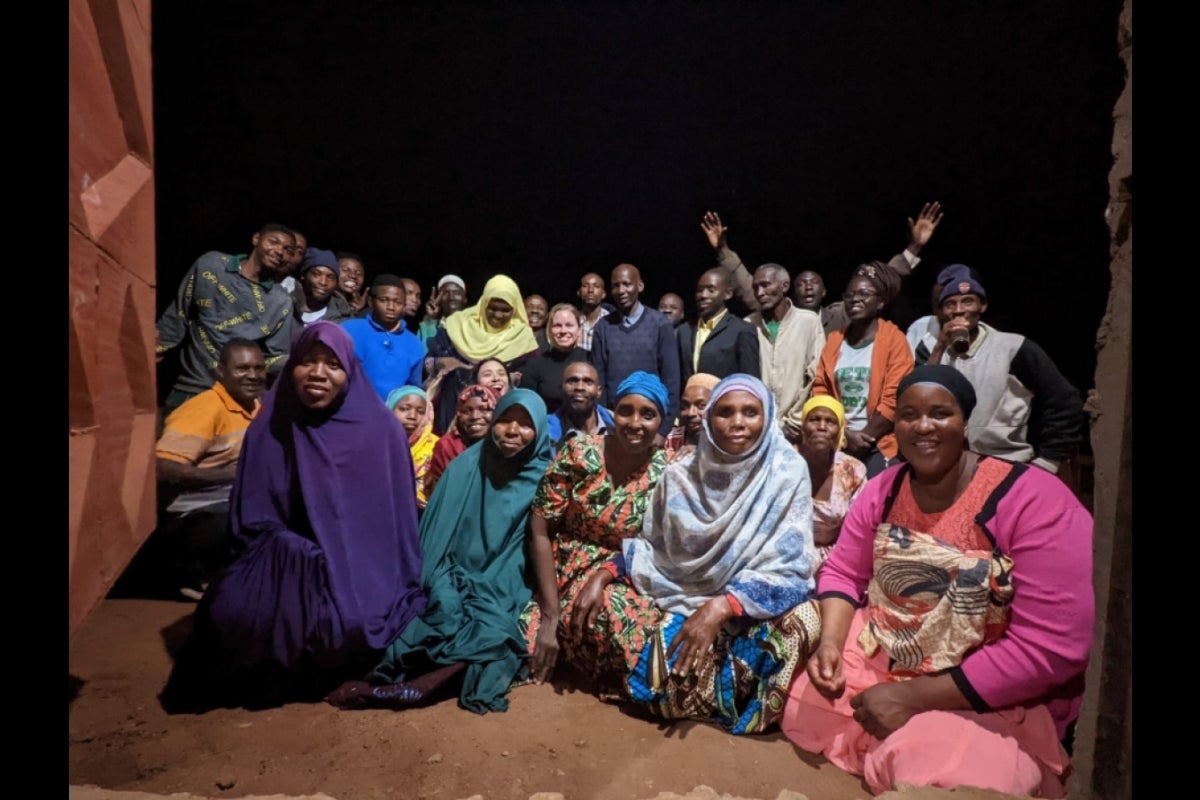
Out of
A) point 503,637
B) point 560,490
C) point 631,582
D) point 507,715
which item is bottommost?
point 507,715

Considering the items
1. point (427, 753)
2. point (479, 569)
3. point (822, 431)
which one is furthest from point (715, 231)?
point (427, 753)

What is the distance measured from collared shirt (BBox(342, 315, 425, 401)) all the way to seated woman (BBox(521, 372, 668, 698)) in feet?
8.53

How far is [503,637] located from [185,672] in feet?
4.33

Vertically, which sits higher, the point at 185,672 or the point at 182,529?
the point at 182,529

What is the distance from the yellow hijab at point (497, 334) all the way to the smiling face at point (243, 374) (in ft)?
6.27

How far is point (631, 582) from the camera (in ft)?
9.16

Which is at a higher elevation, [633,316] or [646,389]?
[633,316]

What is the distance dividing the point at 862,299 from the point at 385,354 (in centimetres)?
368

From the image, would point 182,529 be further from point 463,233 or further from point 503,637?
point 463,233

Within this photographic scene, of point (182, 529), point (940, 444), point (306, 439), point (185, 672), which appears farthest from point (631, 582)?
point (182, 529)

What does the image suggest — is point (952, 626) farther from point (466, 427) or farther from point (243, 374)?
point (243, 374)

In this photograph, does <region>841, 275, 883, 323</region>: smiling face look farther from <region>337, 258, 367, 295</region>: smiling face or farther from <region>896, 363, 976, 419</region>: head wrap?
<region>337, 258, 367, 295</region>: smiling face

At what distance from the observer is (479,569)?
3078mm

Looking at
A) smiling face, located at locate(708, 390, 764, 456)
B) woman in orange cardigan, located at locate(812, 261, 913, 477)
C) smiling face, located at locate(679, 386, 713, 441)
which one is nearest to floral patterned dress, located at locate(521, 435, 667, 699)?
smiling face, located at locate(708, 390, 764, 456)
